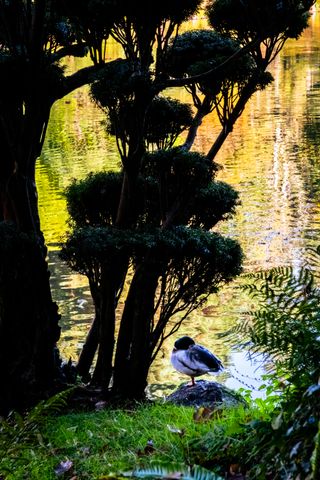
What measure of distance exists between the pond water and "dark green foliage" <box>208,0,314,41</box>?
4.25 feet

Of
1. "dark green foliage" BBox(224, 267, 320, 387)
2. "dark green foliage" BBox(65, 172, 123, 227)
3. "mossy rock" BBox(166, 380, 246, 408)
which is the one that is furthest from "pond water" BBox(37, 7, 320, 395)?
"dark green foliage" BBox(224, 267, 320, 387)

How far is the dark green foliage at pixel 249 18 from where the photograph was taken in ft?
19.7

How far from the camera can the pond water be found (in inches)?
393

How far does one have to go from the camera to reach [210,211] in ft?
23.2

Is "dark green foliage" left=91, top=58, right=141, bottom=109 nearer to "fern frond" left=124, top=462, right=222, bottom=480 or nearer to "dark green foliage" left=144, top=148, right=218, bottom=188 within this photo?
"dark green foliage" left=144, top=148, right=218, bottom=188

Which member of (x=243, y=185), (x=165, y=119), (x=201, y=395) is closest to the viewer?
(x=201, y=395)

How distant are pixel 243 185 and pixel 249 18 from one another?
1035 cm

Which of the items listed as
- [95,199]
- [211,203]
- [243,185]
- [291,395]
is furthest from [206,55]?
[243,185]

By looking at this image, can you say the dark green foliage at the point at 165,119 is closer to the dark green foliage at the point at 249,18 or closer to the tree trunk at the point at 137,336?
the dark green foliage at the point at 249,18

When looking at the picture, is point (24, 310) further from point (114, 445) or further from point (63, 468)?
point (63, 468)

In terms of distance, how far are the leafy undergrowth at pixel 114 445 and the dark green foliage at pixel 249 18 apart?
11.0 ft

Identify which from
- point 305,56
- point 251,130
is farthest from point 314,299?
point 305,56

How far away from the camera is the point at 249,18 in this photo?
6.65 metres

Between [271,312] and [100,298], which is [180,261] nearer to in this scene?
[100,298]
